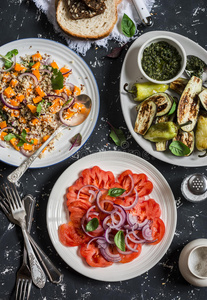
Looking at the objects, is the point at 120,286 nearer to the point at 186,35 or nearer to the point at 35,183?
the point at 35,183

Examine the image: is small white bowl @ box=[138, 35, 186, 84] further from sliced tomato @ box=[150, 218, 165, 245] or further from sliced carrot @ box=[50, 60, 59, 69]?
sliced tomato @ box=[150, 218, 165, 245]

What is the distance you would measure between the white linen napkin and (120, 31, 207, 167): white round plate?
23cm

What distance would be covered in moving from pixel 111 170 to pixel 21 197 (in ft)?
2.56

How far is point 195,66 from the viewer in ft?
8.57

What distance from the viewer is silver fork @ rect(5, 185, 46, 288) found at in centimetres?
264

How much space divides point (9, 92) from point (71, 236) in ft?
4.00

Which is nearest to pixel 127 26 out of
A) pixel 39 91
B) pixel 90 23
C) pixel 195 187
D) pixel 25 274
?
pixel 90 23

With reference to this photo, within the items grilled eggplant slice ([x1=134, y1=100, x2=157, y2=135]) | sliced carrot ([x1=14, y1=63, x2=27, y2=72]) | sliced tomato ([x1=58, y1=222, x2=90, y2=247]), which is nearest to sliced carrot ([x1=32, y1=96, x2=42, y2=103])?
sliced carrot ([x1=14, y1=63, x2=27, y2=72])

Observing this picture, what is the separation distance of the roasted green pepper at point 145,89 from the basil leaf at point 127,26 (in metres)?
0.43

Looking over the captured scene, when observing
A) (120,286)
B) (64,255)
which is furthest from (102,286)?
(64,255)

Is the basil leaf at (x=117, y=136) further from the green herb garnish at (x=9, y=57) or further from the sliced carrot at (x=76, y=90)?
the green herb garnish at (x=9, y=57)

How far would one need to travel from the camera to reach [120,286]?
2.77 m

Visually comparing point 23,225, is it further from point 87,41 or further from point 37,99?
point 87,41

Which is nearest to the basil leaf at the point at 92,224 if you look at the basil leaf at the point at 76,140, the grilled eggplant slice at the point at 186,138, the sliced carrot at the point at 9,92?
the basil leaf at the point at 76,140
